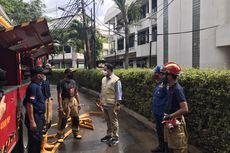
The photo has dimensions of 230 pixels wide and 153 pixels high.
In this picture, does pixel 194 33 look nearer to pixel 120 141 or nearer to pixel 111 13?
pixel 120 141

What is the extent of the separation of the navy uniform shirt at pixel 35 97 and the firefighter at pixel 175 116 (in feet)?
7.36

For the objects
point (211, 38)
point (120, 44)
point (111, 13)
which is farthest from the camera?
point (120, 44)

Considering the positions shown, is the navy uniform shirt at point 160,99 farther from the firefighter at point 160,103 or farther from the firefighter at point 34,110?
the firefighter at point 34,110

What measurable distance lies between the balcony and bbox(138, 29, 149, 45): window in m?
17.4

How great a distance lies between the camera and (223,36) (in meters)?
20.9

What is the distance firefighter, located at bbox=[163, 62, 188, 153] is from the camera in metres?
4.88

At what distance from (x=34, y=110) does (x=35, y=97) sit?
23 centimetres

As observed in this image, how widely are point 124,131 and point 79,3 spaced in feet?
60.9

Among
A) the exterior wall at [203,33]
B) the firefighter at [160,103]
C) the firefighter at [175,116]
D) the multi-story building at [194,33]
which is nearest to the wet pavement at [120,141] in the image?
the firefighter at [160,103]

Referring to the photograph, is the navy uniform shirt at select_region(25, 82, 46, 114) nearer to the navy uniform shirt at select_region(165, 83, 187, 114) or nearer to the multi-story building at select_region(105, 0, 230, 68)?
the navy uniform shirt at select_region(165, 83, 187, 114)

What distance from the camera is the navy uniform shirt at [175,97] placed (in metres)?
4.93

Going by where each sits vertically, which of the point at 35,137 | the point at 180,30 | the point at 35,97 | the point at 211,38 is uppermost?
the point at 180,30

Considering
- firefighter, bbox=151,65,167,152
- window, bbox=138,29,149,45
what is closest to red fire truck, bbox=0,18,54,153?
firefighter, bbox=151,65,167,152

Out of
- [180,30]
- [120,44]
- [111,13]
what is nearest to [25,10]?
[111,13]
